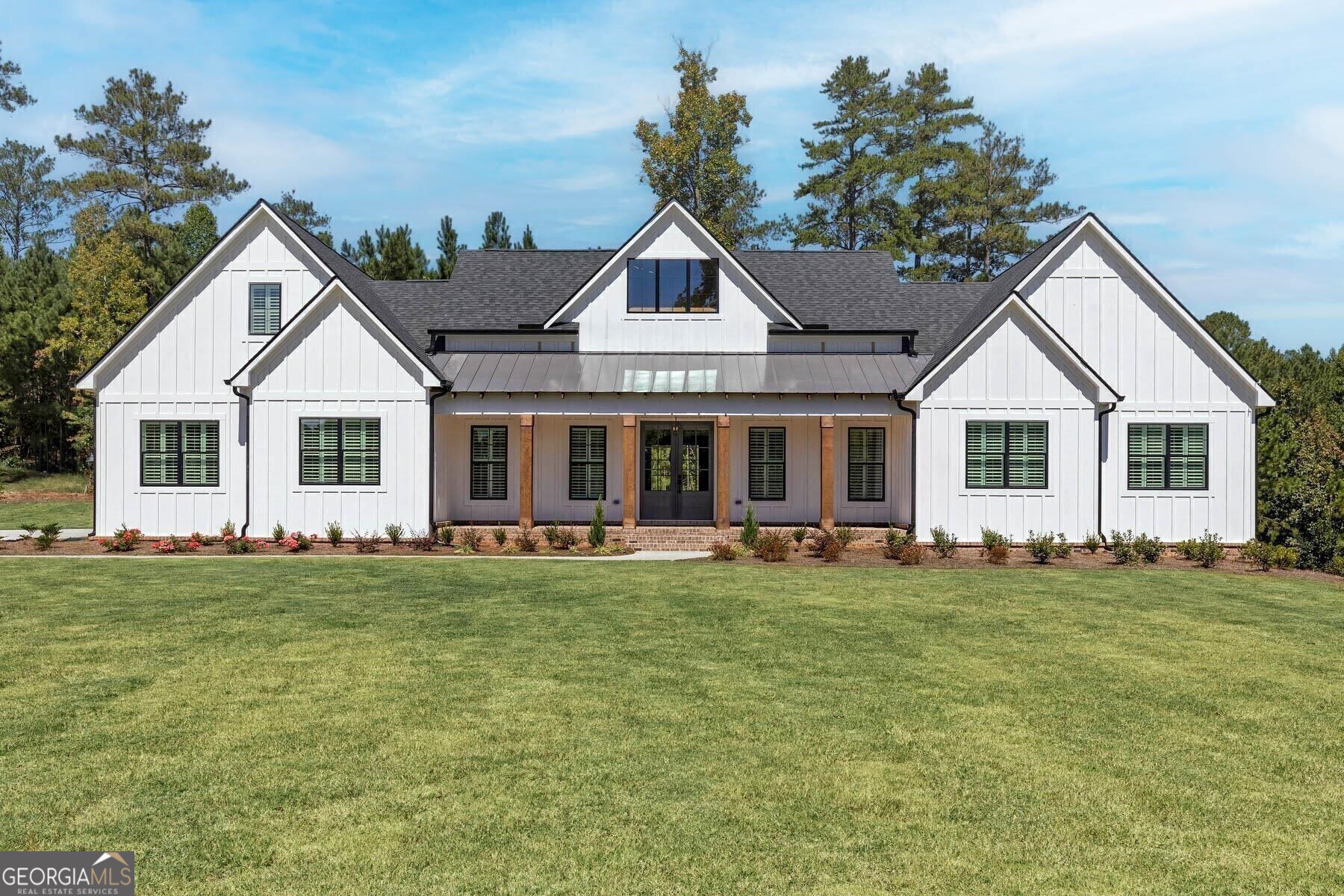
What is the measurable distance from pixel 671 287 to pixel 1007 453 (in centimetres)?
884

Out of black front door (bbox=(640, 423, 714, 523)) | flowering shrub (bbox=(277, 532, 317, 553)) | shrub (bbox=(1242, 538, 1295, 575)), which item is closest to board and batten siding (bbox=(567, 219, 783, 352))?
black front door (bbox=(640, 423, 714, 523))

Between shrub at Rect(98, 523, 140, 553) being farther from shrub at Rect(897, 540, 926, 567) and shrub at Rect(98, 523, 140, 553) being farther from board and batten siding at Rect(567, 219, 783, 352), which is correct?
shrub at Rect(897, 540, 926, 567)

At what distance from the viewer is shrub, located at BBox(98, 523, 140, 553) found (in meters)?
18.7

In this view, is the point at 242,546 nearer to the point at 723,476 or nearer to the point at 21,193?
the point at 723,476

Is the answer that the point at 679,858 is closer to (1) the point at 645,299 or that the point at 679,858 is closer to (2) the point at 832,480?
(2) the point at 832,480

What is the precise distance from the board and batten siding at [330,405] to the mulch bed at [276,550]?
40.1 inches

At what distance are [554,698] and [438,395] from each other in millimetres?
14116

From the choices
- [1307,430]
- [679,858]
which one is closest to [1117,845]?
[679,858]

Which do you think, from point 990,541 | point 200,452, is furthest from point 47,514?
point 990,541

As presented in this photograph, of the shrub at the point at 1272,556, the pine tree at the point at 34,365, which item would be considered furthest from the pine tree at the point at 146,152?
the shrub at the point at 1272,556

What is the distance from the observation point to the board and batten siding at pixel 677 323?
73.3 feet

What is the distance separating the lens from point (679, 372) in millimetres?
21359

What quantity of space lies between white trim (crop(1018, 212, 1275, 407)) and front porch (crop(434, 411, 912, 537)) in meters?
5.09

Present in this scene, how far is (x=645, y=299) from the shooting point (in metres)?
22.5
